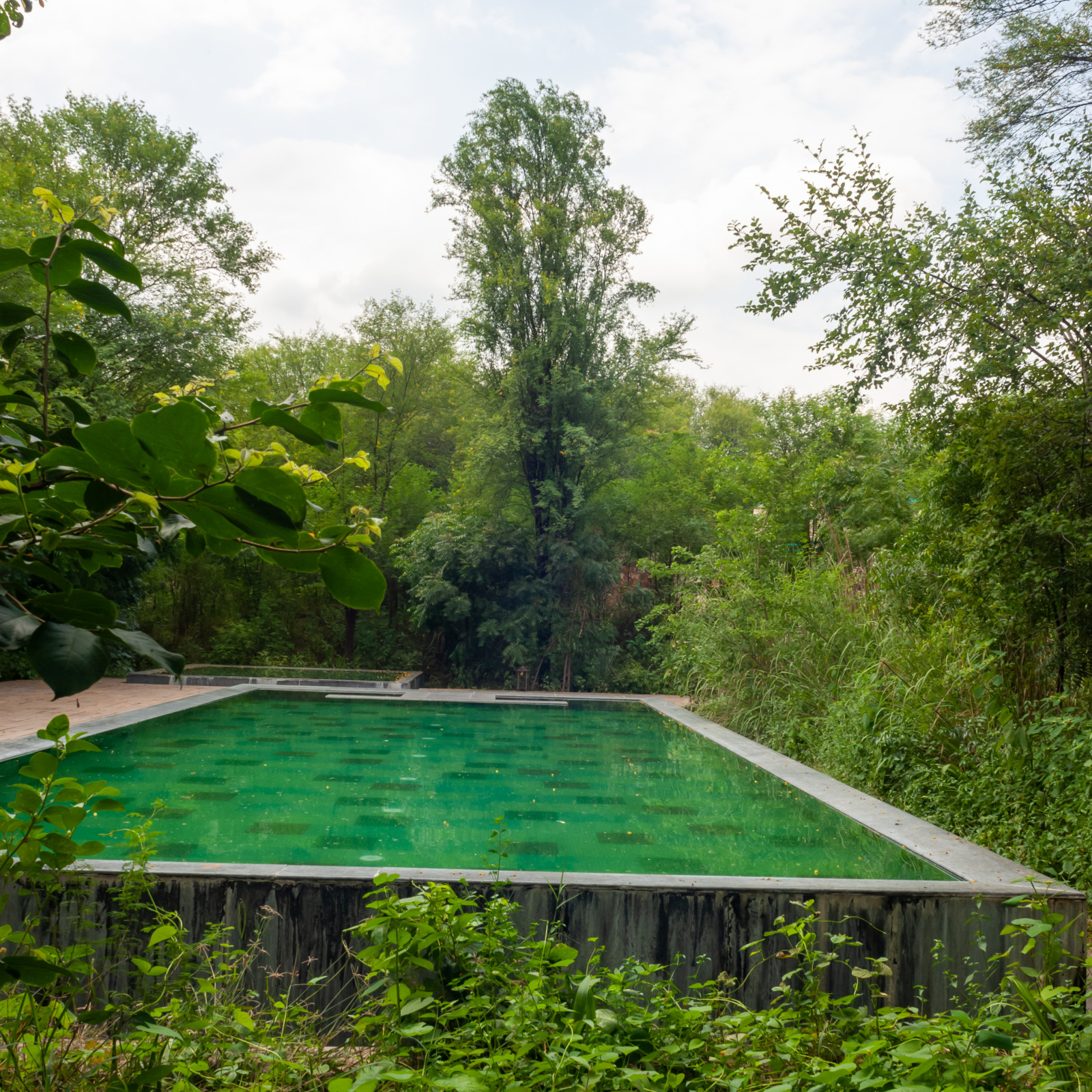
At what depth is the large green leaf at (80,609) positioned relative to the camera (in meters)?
0.65

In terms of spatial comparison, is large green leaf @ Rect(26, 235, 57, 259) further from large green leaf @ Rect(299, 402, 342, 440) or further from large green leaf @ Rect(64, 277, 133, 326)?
large green leaf @ Rect(299, 402, 342, 440)

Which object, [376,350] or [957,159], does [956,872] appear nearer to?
[376,350]

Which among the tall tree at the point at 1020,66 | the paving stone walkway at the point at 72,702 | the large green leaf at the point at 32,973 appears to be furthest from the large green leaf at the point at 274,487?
the tall tree at the point at 1020,66

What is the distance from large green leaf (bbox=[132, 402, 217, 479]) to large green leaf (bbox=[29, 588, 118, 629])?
14cm

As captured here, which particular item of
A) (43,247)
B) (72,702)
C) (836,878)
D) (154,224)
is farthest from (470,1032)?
(154,224)

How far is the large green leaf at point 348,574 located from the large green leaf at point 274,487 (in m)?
0.05

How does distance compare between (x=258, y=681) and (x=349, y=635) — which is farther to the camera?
(x=349, y=635)

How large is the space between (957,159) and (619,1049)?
740 centimetres

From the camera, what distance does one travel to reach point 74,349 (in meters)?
0.95

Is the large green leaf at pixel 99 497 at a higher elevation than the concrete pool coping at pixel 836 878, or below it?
higher

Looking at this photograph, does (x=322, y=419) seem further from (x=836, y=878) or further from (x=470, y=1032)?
(x=836, y=878)

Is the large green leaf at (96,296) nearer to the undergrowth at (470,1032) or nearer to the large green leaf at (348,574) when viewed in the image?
the large green leaf at (348,574)

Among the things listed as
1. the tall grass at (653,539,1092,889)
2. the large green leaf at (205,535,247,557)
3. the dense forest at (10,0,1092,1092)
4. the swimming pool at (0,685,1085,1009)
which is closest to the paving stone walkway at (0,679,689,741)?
the swimming pool at (0,685,1085,1009)

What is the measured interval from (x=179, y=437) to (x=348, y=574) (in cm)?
Result: 17
